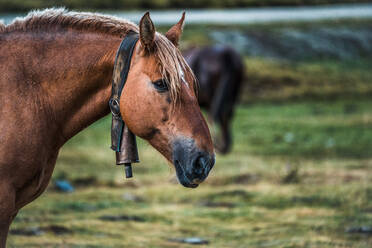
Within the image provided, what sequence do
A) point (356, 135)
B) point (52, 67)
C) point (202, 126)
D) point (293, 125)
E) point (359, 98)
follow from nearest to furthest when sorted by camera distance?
point (202, 126) → point (52, 67) → point (356, 135) → point (293, 125) → point (359, 98)

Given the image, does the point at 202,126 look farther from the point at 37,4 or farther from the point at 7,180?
the point at 37,4

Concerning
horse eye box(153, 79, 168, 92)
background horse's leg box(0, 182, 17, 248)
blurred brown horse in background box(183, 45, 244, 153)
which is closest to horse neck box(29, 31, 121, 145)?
horse eye box(153, 79, 168, 92)

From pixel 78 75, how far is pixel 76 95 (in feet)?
0.40

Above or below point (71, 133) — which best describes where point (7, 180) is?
below

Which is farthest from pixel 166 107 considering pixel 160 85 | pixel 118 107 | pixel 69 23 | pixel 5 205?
pixel 5 205

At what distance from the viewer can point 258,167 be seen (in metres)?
10.4

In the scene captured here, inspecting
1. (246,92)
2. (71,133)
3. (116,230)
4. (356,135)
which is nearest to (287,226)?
(116,230)

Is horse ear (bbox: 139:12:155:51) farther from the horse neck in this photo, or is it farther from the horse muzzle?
the horse muzzle

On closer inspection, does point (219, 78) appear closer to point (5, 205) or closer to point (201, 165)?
point (201, 165)

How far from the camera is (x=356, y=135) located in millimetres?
13148

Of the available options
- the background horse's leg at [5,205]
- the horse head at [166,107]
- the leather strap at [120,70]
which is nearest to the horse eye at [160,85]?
the horse head at [166,107]

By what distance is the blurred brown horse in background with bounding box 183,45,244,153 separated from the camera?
500 inches

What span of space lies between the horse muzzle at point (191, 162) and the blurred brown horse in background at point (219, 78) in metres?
9.21

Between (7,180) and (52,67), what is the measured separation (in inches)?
28.8
